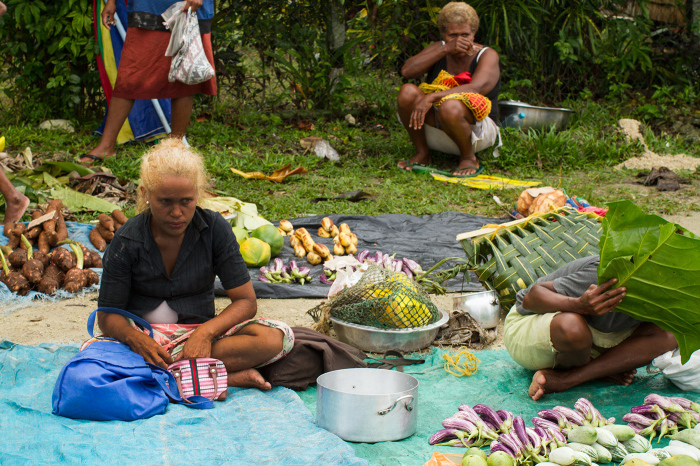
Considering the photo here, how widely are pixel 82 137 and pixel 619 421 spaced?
6.38m

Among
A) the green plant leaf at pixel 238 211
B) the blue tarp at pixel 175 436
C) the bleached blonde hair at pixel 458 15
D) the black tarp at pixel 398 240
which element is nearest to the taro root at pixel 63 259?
the black tarp at pixel 398 240

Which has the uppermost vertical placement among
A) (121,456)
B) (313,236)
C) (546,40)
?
(546,40)

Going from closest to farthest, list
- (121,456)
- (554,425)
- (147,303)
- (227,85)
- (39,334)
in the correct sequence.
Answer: (121,456)
(554,425)
(147,303)
(39,334)
(227,85)

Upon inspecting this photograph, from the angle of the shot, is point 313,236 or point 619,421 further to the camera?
point 313,236

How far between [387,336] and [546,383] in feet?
2.43

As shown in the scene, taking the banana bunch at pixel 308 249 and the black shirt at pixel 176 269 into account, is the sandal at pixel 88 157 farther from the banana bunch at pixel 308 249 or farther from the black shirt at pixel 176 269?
the black shirt at pixel 176 269

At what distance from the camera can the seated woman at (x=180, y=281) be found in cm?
243

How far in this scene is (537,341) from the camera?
8.63 ft

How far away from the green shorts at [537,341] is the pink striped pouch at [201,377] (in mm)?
1192

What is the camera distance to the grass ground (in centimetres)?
591

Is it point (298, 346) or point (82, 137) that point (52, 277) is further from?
point (82, 137)

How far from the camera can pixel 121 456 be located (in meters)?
1.93

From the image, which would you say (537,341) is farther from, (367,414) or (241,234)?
(241,234)

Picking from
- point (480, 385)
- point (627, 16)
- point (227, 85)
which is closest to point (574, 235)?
point (480, 385)
